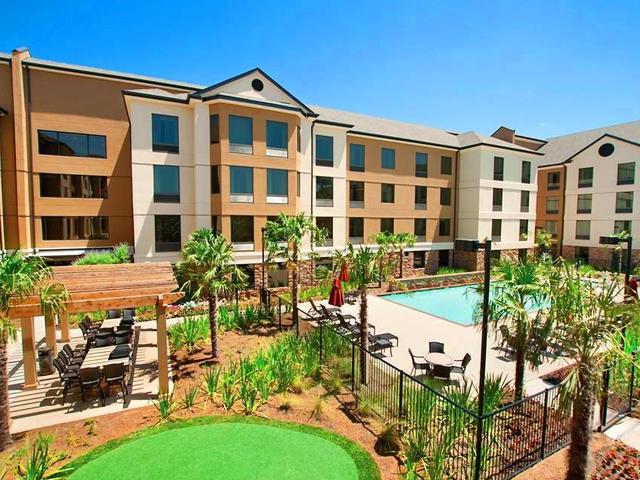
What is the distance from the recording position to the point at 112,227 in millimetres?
24656

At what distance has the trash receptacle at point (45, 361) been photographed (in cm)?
1152

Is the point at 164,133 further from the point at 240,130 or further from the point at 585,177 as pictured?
the point at 585,177

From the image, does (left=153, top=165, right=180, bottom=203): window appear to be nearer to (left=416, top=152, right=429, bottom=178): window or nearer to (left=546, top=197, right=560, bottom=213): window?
(left=416, top=152, right=429, bottom=178): window

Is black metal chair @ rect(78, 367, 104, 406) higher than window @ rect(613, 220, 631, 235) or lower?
lower

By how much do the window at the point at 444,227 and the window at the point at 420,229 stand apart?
1989 millimetres

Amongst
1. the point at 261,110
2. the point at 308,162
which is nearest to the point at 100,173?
the point at 261,110

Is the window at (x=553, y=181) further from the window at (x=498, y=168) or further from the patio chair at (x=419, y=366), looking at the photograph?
the patio chair at (x=419, y=366)

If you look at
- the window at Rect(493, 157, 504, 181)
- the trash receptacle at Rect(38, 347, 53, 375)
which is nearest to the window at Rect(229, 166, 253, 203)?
the trash receptacle at Rect(38, 347, 53, 375)

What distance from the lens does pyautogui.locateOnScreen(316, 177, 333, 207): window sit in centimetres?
2662

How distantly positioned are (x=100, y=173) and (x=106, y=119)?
4.10 meters

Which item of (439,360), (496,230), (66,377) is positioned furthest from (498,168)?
(66,377)

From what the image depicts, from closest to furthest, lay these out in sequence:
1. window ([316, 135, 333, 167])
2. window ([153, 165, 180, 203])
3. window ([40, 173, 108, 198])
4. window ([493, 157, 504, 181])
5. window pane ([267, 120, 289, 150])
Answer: window ([153, 165, 180, 203])
window pane ([267, 120, 289, 150])
window ([40, 173, 108, 198])
window ([316, 135, 333, 167])
window ([493, 157, 504, 181])

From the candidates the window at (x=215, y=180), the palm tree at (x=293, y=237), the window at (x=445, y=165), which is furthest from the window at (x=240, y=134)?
the window at (x=445, y=165)

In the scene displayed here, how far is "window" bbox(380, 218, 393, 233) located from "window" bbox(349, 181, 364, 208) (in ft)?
9.26
